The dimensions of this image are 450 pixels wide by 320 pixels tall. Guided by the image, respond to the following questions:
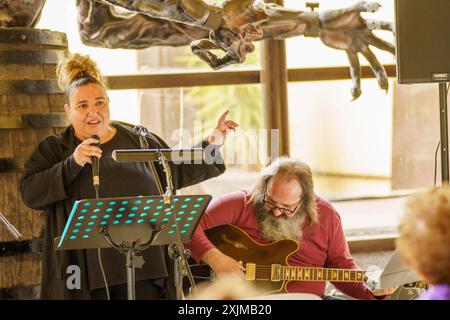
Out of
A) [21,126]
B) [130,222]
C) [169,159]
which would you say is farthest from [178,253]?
[21,126]

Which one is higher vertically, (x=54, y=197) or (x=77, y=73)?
(x=77, y=73)

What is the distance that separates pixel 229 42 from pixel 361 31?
137 centimetres

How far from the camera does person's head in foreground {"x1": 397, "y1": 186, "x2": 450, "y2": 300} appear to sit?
1.73m

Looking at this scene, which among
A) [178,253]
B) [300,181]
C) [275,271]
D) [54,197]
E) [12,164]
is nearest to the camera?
[178,253]

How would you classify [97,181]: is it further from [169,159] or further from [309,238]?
[309,238]

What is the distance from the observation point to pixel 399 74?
3.30 m

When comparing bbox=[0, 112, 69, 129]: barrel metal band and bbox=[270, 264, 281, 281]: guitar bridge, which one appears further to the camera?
bbox=[270, 264, 281, 281]: guitar bridge

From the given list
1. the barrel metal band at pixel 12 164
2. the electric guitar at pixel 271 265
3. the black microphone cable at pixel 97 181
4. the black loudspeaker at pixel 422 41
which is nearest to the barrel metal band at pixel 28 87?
the barrel metal band at pixel 12 164

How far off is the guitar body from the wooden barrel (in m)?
0.78

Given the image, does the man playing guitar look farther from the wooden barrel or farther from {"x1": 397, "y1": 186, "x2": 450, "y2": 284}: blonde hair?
{"x1": 397, "y1": 186, "x2": 450, "y2": 284}: blonde hair

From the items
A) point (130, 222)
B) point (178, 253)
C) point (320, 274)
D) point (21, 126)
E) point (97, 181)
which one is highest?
point (21, 126)

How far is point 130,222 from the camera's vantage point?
2473 mm

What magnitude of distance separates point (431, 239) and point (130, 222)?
1043mm

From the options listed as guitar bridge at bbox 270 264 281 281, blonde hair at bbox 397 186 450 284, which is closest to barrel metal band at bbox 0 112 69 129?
guitar bridge at bbox 270 264 281 281
